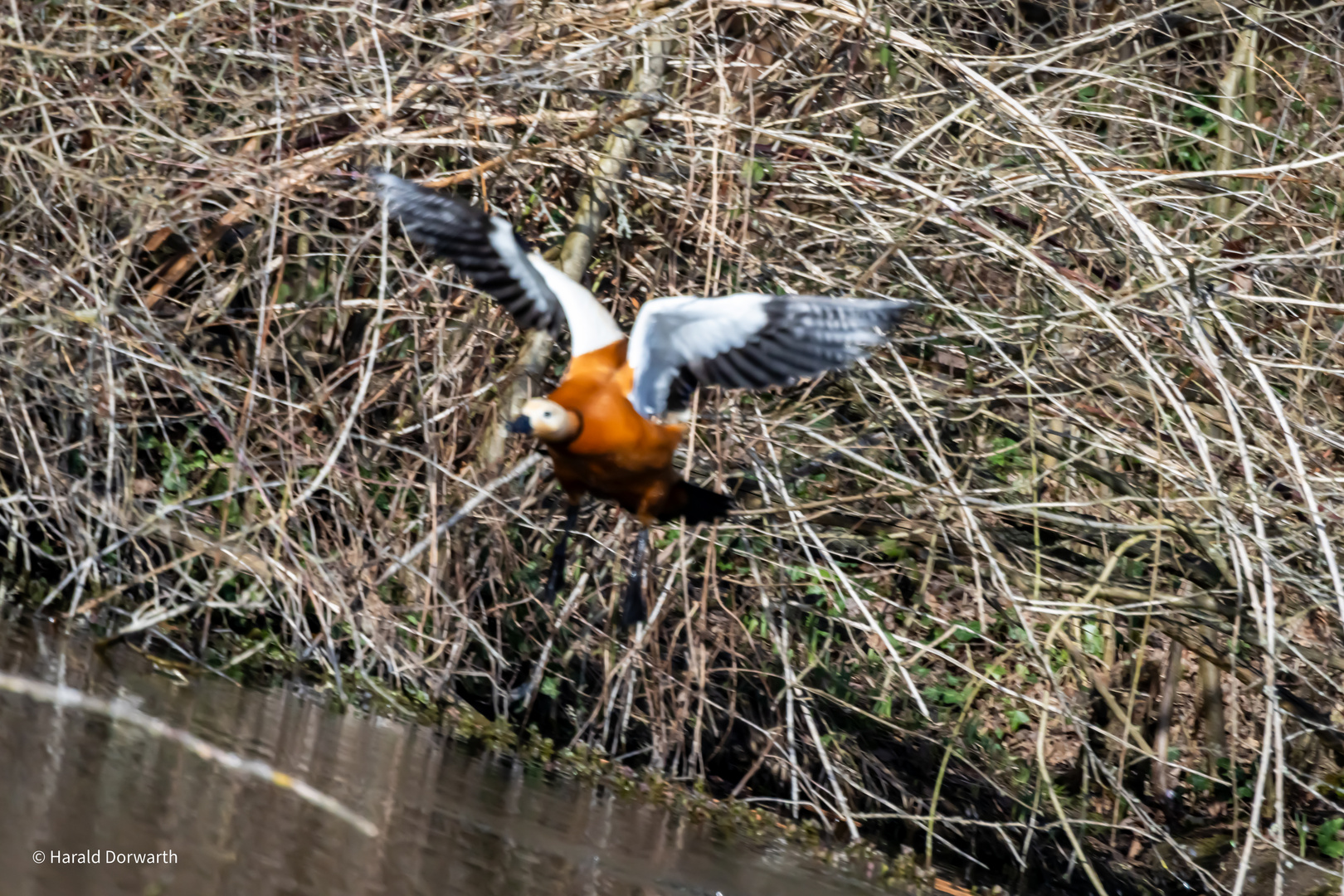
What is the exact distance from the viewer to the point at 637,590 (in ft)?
14.7

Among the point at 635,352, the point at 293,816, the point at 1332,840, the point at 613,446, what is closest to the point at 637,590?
the point at 613,446

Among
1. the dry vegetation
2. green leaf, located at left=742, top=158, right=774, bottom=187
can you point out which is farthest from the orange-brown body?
green leaf, located at left=742, top=158, right=774, bottom=187

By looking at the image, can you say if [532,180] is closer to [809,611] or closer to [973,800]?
[809,611]

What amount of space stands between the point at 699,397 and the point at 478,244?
1001 millimetres

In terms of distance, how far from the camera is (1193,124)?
797 cm

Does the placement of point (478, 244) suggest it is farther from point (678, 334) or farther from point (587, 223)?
point (587, 223)

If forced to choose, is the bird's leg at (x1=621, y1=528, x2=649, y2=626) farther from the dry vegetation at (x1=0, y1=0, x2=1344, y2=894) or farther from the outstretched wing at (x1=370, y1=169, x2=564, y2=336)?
the outstretched wing at (x1=370, y1=169, x2=564, y2=336)

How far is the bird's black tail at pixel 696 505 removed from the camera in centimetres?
429

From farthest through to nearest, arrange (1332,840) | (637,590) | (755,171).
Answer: (1332,840) → (755,171) → (637,590)

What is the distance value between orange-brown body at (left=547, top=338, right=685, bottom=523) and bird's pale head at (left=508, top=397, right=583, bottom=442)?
0.26 ft

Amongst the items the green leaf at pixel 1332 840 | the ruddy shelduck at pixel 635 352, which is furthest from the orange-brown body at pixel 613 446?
the green leaf at pixel 1332 840

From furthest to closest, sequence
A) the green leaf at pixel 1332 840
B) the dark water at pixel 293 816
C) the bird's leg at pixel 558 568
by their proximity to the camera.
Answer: the green leaf at pixel 1332 840 < the bird's leg at pixel 558 568 < the dark water at pixel 293 816

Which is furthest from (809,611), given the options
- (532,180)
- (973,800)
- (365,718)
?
(532,180)

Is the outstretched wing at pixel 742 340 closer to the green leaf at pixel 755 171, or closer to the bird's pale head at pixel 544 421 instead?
the bird's pale head at pixel 544 421
